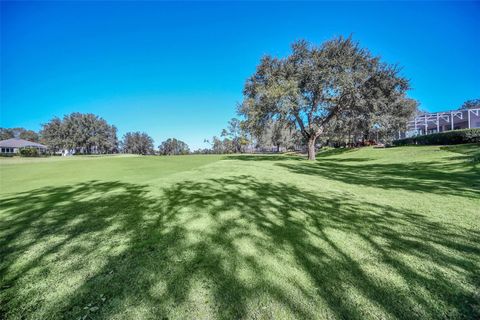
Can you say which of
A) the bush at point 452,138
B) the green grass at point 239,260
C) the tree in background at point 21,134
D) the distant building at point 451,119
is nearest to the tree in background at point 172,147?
the tree in background at point 21,134

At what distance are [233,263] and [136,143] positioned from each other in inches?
4154

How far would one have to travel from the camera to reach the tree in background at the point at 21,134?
99.2 m

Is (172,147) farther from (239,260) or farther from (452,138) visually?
(239,260)

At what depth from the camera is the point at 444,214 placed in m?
3.91

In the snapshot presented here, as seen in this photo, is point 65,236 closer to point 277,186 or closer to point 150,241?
point 150,241

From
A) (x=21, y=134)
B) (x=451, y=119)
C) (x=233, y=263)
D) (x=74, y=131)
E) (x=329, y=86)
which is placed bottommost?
(x=233, y=263)

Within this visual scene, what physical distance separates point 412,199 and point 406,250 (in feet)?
9.43

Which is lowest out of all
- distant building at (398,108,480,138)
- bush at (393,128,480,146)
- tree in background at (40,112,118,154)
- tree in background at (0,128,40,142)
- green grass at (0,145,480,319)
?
green grass at (0,145,480,319)

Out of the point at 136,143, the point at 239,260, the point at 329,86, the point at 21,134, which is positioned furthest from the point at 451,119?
the point at 21,134

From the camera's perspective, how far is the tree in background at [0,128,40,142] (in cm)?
9919

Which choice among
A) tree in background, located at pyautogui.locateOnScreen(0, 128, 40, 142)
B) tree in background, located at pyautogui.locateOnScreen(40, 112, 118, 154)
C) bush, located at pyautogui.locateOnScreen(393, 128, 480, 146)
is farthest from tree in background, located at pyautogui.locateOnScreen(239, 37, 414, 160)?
tree in background, located at pyautogui.locateOnScreen(0, 128, 40, 142)

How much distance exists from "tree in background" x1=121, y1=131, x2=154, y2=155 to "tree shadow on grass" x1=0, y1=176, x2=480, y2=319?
102047 mm

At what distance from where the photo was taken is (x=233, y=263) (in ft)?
8.21

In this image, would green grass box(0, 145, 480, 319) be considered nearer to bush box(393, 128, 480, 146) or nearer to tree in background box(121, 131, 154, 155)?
bush box(393, 128, 480, 146)
